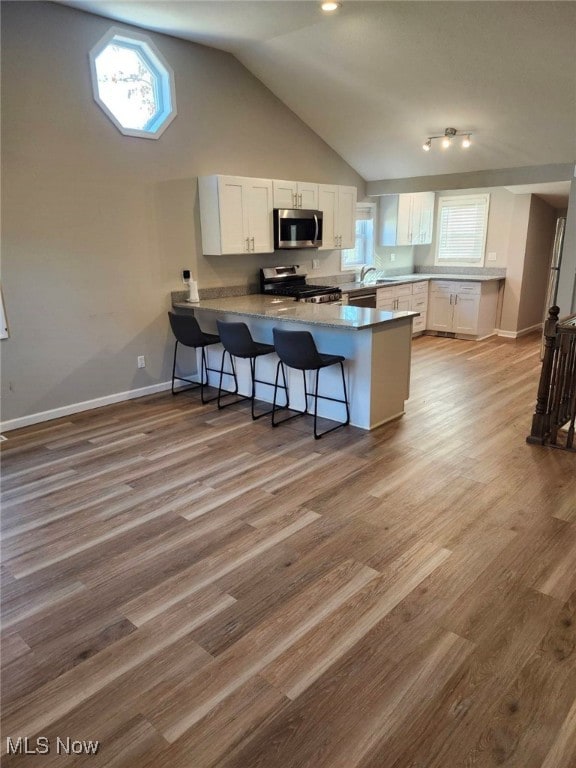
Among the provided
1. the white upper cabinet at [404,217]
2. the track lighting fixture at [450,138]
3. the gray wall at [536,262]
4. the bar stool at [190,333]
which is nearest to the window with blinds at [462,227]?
the white upper cabinet at [404,217]

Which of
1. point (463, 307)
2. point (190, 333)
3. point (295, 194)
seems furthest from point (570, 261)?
point (190, 333)

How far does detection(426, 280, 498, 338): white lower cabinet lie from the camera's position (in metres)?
7.16

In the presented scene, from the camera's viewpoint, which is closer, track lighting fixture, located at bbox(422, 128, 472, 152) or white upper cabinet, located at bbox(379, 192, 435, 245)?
track lighting fixture, located at bbox(422, 128, 472, 152)

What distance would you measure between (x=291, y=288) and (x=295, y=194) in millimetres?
1059

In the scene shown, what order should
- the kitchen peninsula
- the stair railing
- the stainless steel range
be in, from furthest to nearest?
the stainless steel range < the kitchen peninsula < the stair railing

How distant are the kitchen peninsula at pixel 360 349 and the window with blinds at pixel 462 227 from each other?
13.6 ft

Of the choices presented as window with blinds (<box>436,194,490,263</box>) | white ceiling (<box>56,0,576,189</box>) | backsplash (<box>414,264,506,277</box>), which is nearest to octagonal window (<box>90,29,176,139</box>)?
white ceiling (<box>56,0,576,189</box>)

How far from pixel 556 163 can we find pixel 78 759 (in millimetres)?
6392

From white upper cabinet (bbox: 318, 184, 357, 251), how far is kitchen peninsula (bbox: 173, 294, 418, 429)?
1.99m

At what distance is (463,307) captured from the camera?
7.29m

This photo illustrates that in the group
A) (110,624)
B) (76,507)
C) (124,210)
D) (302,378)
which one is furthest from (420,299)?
(110,624)

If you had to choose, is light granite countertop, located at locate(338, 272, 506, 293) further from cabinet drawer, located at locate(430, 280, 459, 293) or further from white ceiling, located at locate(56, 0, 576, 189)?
white ceiling, located at locate(56, 0, 576, 189)

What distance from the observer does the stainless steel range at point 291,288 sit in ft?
18.6

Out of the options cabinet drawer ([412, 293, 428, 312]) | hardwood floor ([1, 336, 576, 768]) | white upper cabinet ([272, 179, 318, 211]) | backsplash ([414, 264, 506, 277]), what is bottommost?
hardwood floor ([1, 336, 576, 768])
